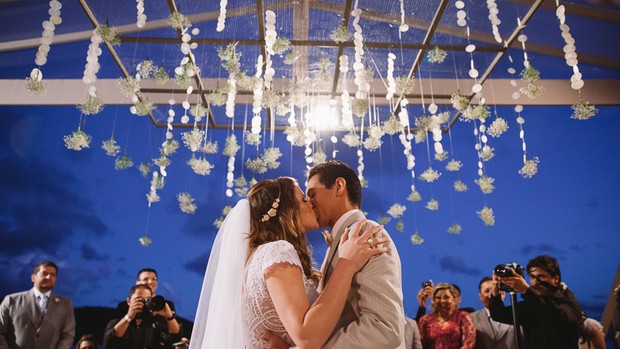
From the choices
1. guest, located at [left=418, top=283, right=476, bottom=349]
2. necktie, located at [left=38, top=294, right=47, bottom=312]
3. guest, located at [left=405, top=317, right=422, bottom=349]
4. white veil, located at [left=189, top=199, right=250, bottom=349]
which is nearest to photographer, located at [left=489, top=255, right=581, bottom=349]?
guest, located at [left=418, top=283, right=476, bottom=349]

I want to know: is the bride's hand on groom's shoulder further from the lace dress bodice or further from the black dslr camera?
the black dslr camera

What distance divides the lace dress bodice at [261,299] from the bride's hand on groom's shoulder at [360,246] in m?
0.27

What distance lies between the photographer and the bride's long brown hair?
222 centimetres

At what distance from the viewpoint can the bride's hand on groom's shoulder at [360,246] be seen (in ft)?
5.74

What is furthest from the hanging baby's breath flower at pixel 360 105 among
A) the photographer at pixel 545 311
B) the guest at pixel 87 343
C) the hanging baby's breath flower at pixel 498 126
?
the guest at pixel 87 343

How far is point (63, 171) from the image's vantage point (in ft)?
38.7

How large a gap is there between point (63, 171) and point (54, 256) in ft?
7.08

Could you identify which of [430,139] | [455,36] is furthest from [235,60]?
[430,139]

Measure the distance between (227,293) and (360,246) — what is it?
2.50 ft

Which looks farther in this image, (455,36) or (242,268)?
(455,36)

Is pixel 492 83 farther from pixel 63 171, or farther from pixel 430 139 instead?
pixel 63 171

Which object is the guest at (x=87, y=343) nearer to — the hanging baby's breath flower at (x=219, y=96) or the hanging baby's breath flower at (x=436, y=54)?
the hanging baby's breath flower at (x=219, y=96)

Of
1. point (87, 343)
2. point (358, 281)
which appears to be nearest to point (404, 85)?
point (358, 281)

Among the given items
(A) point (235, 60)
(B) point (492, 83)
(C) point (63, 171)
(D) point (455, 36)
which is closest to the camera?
(A) point (235, 60)
